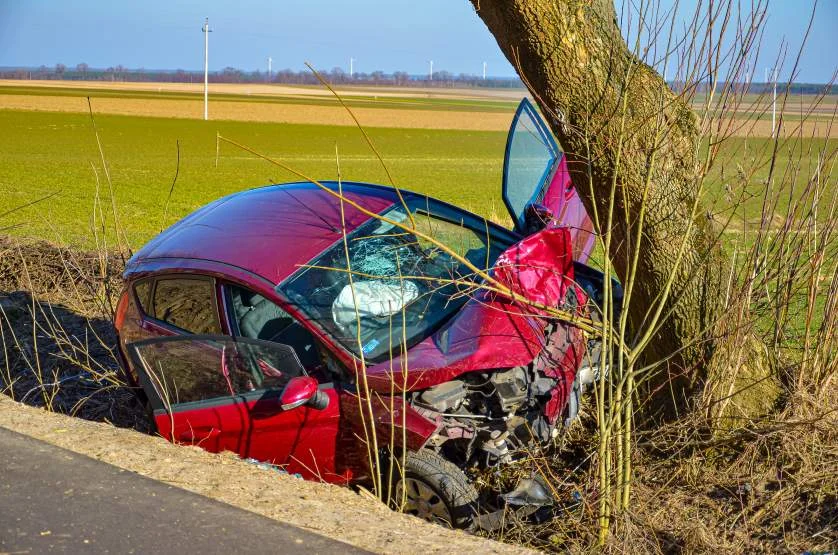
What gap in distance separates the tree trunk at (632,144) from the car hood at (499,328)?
0.43 m

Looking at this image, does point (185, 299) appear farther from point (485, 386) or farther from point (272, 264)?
point (485, 386)

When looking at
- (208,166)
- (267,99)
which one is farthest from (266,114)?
(208,166)

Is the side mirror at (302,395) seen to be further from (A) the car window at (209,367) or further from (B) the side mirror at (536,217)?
(B) the side mirror at (536,217)

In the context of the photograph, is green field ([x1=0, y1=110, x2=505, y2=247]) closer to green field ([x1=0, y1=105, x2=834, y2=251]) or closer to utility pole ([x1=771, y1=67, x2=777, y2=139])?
green field ([x1=0, y1=105, x2=834, y2=251])

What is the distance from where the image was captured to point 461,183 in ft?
94.3

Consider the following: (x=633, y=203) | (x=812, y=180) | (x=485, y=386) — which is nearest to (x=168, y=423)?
(x=485, y=386)

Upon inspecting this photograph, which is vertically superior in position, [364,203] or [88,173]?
[364,203]

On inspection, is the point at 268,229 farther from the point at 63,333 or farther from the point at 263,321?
the point at 63,333

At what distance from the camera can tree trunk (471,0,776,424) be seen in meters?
4.92

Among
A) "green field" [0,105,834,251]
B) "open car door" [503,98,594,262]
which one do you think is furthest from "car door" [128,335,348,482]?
"open car door" [503,98,594,262]

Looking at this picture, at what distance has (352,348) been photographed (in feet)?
14.8

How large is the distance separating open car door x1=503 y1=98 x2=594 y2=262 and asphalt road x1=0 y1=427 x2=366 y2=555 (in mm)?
2851

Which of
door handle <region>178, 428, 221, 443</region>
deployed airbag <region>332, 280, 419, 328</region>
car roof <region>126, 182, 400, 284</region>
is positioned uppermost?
car roof <region>126, 182, 400, 284</region>

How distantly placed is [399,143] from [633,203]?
2032 inches
